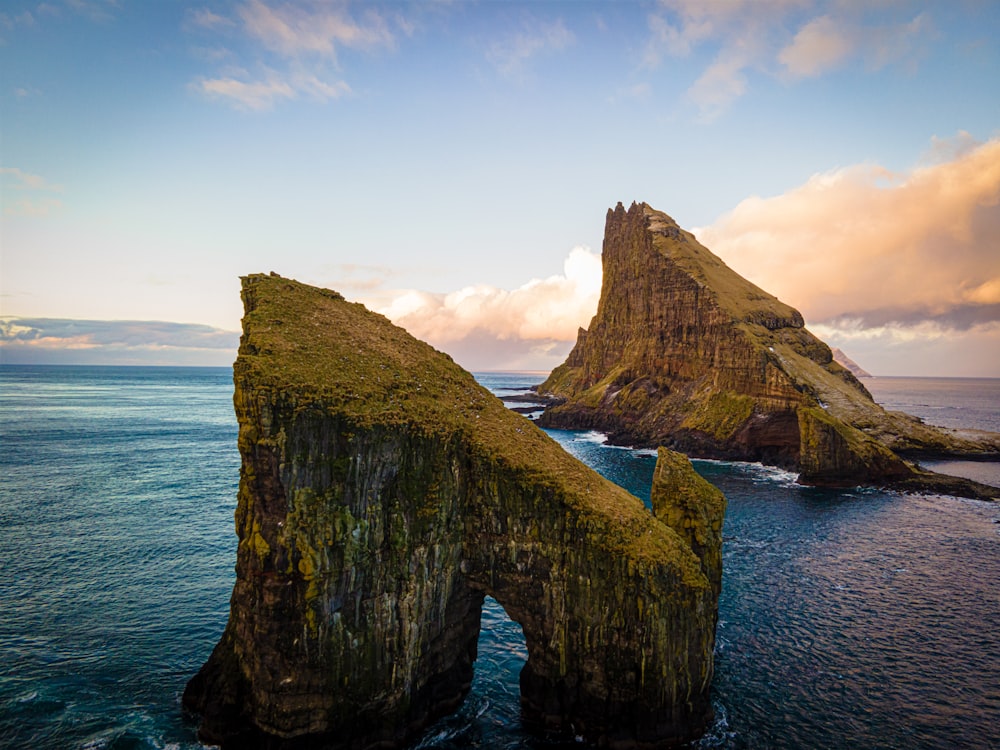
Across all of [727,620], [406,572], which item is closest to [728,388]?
[727,620]

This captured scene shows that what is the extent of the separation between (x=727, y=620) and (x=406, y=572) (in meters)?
20.9

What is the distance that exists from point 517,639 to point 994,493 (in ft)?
209

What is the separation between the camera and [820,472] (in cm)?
6725

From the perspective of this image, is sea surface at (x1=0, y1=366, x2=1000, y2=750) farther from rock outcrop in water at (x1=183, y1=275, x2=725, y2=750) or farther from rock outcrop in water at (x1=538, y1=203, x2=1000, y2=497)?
rock outcrop in water at (x1=538, y1=203, x2=1000, y2=497)

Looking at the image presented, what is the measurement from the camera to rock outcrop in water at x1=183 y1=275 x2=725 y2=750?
19.5m

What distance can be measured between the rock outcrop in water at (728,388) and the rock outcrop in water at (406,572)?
187 ft

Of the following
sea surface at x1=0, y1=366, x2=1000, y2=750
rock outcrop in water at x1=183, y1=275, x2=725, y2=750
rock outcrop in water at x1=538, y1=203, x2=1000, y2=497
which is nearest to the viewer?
rock outcrop in water at x1=183, y1=275, x2=725, y2=750

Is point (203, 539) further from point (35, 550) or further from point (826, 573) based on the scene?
point (826, 573)

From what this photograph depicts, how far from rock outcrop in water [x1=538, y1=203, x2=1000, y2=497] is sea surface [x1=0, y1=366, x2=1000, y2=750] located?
35.4 ft

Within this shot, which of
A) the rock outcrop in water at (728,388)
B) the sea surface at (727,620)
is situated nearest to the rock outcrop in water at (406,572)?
the sea surface at (727,620)

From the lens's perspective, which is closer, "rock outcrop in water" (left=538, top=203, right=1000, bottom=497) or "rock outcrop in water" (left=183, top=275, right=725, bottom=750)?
"rock outcrop in water" (left=183, top=275, right=725, bottom=750)

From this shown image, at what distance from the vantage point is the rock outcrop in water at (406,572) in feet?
63.8

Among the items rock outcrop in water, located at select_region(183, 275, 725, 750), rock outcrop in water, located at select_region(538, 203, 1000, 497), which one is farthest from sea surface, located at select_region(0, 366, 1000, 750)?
rock outcrop in water, located at select_region(538, 203, 1000, 497)

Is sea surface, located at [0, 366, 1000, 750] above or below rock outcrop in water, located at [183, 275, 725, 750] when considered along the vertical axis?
below
